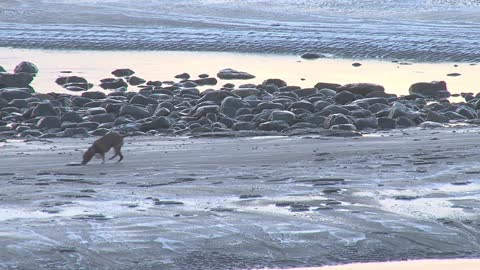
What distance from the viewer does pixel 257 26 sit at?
113 feet

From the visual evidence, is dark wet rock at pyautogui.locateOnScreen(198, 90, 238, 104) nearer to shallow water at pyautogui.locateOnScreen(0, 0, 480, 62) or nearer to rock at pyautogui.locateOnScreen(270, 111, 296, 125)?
rock at pyautogui.locateOnScreen(270, 111, 296, 125)

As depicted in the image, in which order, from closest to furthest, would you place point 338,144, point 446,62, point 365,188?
point 365,188 → point 338,144 → point 446,62

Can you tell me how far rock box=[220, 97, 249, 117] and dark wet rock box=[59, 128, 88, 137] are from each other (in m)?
2.71

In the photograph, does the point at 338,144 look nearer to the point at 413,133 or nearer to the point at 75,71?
the point at 413,133

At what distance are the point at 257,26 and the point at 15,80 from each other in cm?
1434

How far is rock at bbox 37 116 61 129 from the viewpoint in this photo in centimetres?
1566

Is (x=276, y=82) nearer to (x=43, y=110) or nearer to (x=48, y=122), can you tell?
(x=43, y=110)

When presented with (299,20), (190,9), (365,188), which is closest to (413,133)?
(365,188)

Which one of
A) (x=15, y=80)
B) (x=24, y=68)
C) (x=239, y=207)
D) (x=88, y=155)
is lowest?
(x=24, y=68)

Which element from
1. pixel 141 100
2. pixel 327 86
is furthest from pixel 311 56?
pixel 141 100

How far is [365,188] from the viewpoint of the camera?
33.3 feet

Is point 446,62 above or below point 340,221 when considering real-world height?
below

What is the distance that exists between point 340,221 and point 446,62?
18.7 metres

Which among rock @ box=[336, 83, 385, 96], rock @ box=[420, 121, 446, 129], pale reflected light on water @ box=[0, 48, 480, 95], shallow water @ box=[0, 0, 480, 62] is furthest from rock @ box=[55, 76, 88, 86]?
shallow water @ box=[0, 0, 480, 62]
